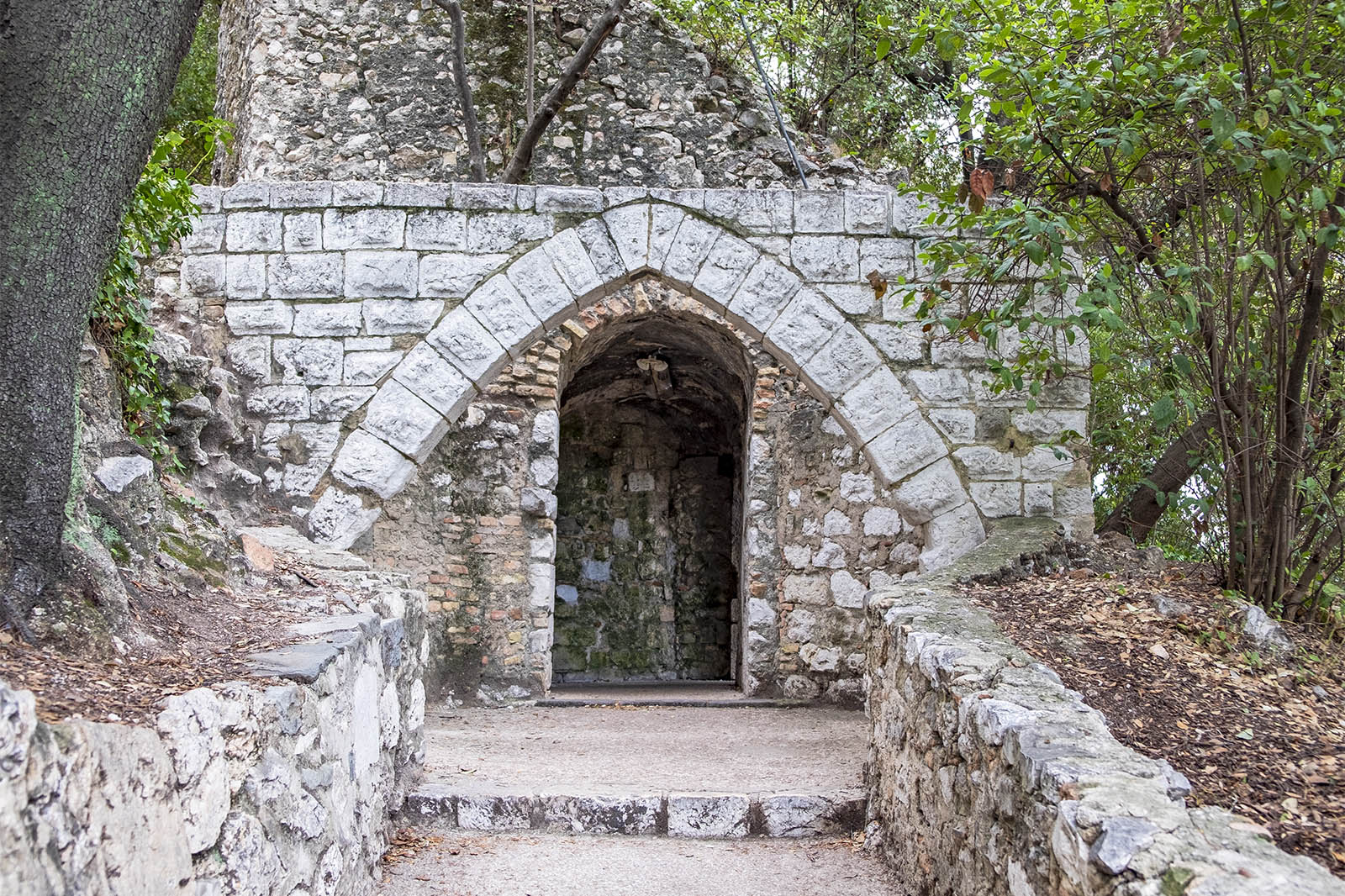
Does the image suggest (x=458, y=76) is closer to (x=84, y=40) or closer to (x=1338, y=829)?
(x=84, y=40)

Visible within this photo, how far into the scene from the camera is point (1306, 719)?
2.85 meters

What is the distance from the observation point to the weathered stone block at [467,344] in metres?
5.21

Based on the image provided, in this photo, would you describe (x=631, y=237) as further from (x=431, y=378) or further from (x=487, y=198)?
(x=431, y=378)

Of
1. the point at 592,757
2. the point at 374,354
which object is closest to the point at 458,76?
the point at 374,354

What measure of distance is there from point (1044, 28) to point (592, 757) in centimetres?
467

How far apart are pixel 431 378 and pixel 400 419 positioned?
0.23 metres

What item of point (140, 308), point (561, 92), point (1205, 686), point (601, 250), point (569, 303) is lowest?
point (1205, 686)

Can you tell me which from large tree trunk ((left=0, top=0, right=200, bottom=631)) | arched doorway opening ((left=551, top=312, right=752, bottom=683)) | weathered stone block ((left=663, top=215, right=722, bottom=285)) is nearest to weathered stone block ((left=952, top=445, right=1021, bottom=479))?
weathered stone block ((left=663, top=215, right=722, bottom=285))

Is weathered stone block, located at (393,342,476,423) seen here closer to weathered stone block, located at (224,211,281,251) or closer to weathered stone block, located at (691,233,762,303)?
weathered stone block, located at (224,211,281,251)

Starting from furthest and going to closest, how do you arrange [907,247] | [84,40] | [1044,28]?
[1044,28] < [907,247] < [84,40]

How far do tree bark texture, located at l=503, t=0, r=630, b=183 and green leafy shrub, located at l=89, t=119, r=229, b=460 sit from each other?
8.70 ft

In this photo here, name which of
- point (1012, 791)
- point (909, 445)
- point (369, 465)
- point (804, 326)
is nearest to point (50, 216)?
point (1012, 791)

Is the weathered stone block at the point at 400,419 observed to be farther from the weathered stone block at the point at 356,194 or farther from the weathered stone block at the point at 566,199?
the weathered stone block at the point at 566,199

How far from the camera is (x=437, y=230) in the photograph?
5.29 metres
